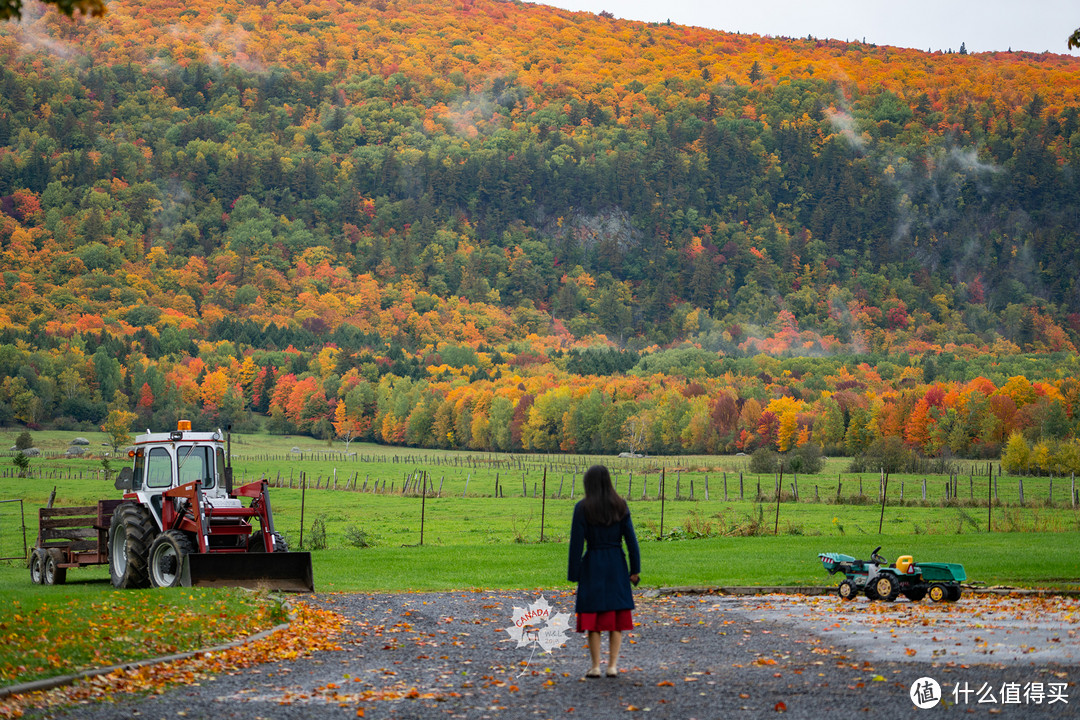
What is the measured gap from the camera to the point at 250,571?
1952cm

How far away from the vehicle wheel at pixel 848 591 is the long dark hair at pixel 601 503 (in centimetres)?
896

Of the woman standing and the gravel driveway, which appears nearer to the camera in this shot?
the gravel driveway

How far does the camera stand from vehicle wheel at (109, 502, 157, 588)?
20.5 m

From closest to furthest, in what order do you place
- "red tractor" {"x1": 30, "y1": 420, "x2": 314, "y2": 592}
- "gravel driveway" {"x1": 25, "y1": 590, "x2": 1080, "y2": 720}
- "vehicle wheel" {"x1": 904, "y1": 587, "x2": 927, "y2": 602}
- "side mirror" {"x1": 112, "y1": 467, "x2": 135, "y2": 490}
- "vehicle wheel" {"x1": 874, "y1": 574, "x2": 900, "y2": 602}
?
1. "gravel driveway" {"x1": 25, "y1": 590, "x2": 1080, "y2": 720}
2. "vehicle wheel" {"x1": 874, "y1": 574, "x2": 900, "y2": 602}
3. "vehicle wheel" {"x1": 904, "y1": 587, "x2": 927, "y2": 602}
4. "red tractor" {"x1": 30, "y1": 420, "x2": 314, "y2": 592}
5. "side mirror" {"x1": 112, "y1": 467, "x2": 135, "y2": 490}

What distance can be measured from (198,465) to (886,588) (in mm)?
13297

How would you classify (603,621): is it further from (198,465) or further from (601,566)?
(198,465)

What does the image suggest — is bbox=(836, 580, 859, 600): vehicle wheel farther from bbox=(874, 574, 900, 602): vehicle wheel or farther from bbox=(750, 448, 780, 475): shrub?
bbox=(750, 448, 780, 475): shrub

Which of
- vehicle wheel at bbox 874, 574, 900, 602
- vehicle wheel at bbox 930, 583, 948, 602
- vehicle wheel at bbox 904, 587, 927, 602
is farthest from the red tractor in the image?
vehicle wheel at bbox 930, 583, 948, 602

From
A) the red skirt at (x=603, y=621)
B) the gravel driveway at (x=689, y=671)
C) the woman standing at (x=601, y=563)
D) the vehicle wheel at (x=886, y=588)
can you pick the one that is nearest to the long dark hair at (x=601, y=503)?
the woman standing at (x=601, y=563)

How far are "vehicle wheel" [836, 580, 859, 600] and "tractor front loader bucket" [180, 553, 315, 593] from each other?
9379 millimetres

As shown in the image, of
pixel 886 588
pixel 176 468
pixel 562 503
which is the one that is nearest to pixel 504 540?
pixel 176 468

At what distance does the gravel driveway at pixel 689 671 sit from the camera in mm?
10109

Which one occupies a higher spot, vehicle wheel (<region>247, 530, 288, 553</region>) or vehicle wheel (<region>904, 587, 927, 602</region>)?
vehicle wheel (<region>904, 587, 927, 602</region>)

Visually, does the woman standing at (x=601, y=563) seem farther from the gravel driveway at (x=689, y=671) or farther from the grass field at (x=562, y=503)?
the grass field at (x=562, y=503)
